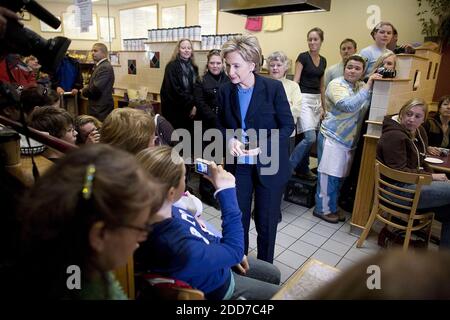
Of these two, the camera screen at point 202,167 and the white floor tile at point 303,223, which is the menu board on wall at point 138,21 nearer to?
the white floor tile at point 303,223

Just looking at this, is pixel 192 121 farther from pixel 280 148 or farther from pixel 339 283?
pixel 339 283

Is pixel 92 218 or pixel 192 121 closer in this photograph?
pixel 92 218

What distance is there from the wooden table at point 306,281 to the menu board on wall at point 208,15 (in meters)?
6.44

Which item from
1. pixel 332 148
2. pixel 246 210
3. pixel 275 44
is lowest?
pixel 246 210

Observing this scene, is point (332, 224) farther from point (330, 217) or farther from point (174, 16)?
point (174, 16)

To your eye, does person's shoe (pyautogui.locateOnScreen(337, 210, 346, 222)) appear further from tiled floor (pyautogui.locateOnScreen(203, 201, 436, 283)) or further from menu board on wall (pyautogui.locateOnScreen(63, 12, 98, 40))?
menu board on wall (pyautogui.locateOnScreen(63, 12, 98, 40))

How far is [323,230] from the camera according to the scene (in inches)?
114

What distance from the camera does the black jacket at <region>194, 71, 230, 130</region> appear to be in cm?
325

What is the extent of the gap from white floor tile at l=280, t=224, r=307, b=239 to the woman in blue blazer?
907mm

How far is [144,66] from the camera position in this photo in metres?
4.77
